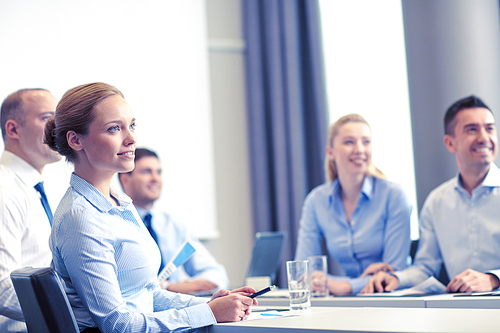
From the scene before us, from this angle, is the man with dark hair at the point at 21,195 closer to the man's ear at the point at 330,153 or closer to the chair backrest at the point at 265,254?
the chair backrest at the point at 265,254

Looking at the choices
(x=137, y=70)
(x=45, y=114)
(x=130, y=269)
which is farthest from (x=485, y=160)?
(x=137, y=70)

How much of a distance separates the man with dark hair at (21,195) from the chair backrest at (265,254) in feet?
3.40

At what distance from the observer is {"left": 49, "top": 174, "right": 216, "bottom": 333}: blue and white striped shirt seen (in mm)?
1380

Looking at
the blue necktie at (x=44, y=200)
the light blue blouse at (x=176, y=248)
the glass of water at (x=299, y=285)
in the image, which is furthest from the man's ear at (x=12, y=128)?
the glass of water at (x=299, y=285)

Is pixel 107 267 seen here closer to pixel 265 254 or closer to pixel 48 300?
pixel 48 300

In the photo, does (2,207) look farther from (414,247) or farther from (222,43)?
(222,43)

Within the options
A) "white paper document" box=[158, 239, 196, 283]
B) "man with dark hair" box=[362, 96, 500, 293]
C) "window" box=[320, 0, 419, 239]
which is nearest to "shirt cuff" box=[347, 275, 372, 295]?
"man with dark hair" box=[362, 96, 500, 293]

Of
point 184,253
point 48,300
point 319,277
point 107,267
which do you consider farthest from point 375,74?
point 48,300

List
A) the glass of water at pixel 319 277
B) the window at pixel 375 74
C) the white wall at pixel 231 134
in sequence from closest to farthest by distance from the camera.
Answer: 1. the glass of water at pixel 319 277
2. the window at pixel 375 74
3. the white wall at pixel 231 134

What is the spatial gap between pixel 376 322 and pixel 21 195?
148 cm

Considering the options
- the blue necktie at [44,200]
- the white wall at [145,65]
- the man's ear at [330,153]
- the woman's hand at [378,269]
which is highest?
the white wall at [145,65]

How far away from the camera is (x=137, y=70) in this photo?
4.07 meters

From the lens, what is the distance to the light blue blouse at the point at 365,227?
8.46 ft

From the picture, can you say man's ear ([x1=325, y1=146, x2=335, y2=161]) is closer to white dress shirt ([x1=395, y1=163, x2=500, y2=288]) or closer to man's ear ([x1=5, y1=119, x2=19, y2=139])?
white dress shirt ([x1=395, y1=163, x2=500, y2=288])
